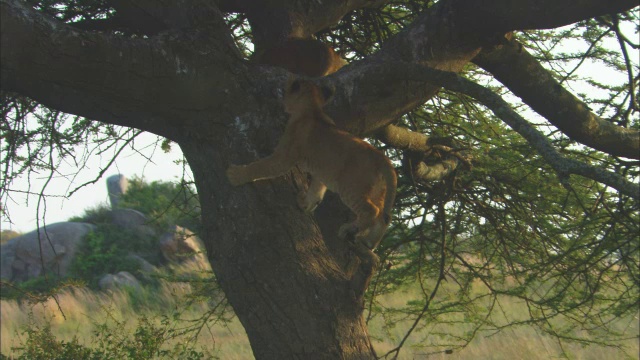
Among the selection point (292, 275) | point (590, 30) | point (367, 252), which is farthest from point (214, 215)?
point (590, 30)

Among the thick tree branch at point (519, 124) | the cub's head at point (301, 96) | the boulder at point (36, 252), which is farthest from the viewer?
the boulder at point (36, 252)

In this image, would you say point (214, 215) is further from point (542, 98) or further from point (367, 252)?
point (542, 98)

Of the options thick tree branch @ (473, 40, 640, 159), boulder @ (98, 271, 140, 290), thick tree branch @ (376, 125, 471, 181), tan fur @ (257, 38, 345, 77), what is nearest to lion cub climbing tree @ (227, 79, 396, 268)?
tan fur @ (257, 38, 345, 77)

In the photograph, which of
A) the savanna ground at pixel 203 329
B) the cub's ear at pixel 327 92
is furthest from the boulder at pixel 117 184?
the cub's ear at pixel 327 92

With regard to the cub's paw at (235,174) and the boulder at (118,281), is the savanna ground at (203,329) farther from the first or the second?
the cub's paw at (235,174)

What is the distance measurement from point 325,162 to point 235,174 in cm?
58

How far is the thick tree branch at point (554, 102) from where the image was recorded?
17.8ft

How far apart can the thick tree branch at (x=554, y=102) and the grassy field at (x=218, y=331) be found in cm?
163

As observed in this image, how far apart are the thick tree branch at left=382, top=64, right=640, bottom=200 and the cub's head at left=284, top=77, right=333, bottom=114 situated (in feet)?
1.58

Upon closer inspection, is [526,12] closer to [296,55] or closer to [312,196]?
[296,55]

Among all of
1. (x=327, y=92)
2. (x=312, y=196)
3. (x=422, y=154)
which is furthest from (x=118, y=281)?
(x=327, y=92)

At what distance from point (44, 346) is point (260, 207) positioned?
3.98 metres

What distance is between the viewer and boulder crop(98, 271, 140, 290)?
1852 cm

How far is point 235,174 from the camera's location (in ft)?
14.5
